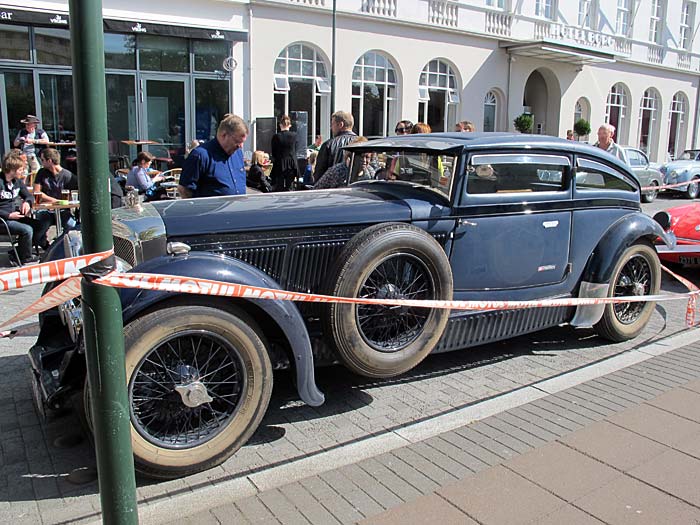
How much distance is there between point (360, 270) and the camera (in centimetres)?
378

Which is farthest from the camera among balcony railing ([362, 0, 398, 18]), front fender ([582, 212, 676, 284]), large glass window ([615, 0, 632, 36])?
large glass window ([615, 0, 632, 36])

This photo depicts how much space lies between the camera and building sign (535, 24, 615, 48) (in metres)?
24.0

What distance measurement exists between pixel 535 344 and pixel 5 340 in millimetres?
4554

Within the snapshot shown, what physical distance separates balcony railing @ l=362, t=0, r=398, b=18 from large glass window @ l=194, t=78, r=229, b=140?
17.1ft

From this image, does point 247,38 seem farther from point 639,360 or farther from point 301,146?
point 639,360

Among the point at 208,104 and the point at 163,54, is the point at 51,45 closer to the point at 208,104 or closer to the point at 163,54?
the point at 163,54

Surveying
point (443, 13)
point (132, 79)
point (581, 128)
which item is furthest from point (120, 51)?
point (581, 128)

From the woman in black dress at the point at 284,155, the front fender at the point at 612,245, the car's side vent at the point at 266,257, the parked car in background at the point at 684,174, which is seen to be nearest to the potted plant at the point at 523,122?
the parked car in background at the point at 684,174

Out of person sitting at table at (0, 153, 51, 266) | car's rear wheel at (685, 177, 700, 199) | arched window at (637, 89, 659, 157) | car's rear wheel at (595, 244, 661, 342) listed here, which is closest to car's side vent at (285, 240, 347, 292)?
car's rear wheel at (595, 244, 661, 342)

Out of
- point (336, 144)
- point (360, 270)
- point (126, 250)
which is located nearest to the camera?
point (126, 250)

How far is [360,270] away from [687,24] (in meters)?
34.0

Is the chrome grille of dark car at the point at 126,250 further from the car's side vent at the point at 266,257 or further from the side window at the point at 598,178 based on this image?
the side window at the point at 598,178

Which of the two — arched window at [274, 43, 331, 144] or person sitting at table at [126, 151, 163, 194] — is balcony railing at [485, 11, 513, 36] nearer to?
arched window at [274, 43, 331, 144]

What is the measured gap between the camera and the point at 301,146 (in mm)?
14078
